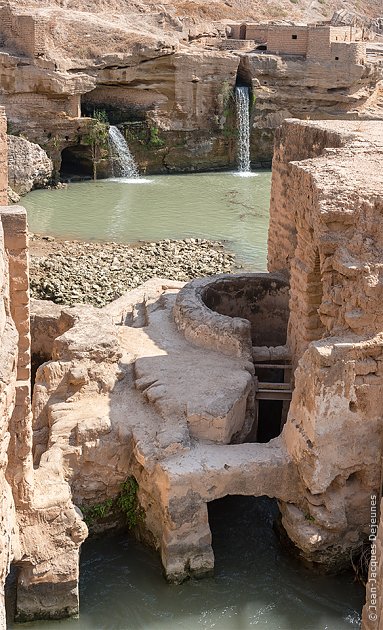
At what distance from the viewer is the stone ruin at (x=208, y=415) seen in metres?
5.91

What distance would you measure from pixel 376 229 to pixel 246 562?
3.13m

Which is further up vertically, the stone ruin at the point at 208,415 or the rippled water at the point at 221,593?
the stone ruin at the point at 208,415

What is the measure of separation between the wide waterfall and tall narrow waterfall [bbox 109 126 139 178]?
354 centimetres

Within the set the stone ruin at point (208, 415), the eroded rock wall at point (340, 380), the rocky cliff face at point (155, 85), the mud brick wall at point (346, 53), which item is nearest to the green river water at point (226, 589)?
the stone ruin at point (208, 415)

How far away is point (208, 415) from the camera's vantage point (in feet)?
23.2

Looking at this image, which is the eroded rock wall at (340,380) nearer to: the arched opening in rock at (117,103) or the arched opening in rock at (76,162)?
the arched opening in rock at (76,162)

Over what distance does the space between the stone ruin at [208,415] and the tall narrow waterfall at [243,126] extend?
1661 centimetres

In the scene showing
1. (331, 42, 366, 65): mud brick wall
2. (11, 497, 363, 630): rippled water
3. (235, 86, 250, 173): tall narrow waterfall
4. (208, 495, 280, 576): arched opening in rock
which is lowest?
(11, 497, 363, 630): rippled water

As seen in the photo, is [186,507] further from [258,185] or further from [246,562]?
[258,185]

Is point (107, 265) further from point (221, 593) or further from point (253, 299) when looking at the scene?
point (221, 593)

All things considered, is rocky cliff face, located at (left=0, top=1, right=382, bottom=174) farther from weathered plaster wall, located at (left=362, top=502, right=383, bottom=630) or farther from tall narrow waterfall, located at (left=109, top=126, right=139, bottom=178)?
weathered plaster wall, located at (left=362, top=502, right=383, bottom=630)

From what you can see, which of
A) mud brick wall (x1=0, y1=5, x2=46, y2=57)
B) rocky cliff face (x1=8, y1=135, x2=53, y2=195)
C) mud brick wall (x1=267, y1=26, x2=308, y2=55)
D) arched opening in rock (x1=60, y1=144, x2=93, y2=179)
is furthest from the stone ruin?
mud brick wall (x1=267, y1=26, x2=308, y2=55)

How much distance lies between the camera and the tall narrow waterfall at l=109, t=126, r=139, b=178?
77.0 ft

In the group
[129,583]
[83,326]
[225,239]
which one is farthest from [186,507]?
[225,239]
